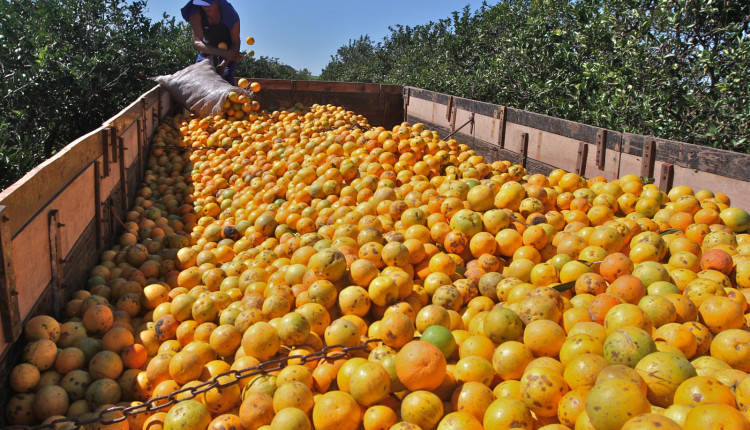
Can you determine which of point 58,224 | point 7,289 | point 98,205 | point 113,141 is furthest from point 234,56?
point 7,289

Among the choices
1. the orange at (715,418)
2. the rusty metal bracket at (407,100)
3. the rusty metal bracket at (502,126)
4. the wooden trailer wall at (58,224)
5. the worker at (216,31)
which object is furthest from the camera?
the rusty metal bracket at (407,100)

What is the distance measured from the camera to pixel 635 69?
27.5ft

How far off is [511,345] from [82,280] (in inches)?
160

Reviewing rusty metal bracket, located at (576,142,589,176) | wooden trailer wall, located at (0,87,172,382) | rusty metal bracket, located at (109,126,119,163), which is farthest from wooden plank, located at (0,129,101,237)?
rusty metal bracket, located at (576,142,589,176)

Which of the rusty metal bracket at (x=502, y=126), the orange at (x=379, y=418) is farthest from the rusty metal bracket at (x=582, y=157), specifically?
the orange at (x=379, y=418)

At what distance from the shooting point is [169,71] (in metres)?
15.4

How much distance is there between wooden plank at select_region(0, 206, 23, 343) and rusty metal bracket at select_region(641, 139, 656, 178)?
5.82m

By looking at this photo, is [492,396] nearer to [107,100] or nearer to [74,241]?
[74,241]

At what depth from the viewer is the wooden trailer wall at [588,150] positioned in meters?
4.95

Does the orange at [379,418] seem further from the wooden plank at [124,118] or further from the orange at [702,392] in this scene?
the wooden plank at [124,118]

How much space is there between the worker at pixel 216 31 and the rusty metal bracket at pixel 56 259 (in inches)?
351

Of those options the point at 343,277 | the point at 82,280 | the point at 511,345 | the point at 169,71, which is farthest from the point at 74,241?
the point at 169,71

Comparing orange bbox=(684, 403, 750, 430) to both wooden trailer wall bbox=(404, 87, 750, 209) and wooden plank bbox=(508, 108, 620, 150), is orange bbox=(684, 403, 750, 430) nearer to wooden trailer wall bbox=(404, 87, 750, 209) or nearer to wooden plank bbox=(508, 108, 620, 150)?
wooden trailer wall bbox=(404, 87, 750, 209)

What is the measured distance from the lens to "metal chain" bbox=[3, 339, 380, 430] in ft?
9.66
